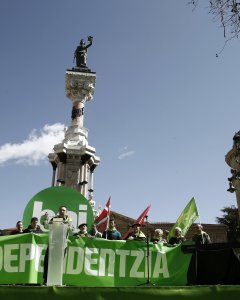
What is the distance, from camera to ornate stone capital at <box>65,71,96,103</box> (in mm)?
28281

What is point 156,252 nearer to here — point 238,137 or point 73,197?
point 73,197

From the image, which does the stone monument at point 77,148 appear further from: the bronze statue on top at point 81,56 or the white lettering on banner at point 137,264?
the white lettering on banner at point 137,264

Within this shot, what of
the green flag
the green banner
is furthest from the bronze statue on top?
the green banner

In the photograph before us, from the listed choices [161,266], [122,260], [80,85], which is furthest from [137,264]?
[80,85]

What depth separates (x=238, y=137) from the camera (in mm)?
18594

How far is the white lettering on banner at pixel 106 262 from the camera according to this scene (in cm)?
757

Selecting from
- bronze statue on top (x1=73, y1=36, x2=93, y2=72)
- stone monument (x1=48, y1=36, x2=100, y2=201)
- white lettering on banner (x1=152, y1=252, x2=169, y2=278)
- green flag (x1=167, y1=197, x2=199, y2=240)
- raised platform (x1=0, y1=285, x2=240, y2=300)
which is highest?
bronze statue on top (x1=73, y1=36, x2=93, y2=72)

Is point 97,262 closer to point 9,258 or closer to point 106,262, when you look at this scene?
point 106,262

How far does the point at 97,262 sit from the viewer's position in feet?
25.1

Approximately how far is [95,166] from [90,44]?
483 inches

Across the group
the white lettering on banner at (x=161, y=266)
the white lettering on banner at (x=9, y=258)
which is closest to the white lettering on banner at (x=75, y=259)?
the white lettering on banner at (x=9, y=258)

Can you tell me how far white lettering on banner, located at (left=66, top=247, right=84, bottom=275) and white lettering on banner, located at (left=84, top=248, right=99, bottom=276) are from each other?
101mm

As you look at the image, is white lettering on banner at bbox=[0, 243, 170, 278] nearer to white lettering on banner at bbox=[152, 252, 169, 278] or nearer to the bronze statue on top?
white lettering on banner at bbox=[152, 252, 169, 278]

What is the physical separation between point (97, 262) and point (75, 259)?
48 centimetres
